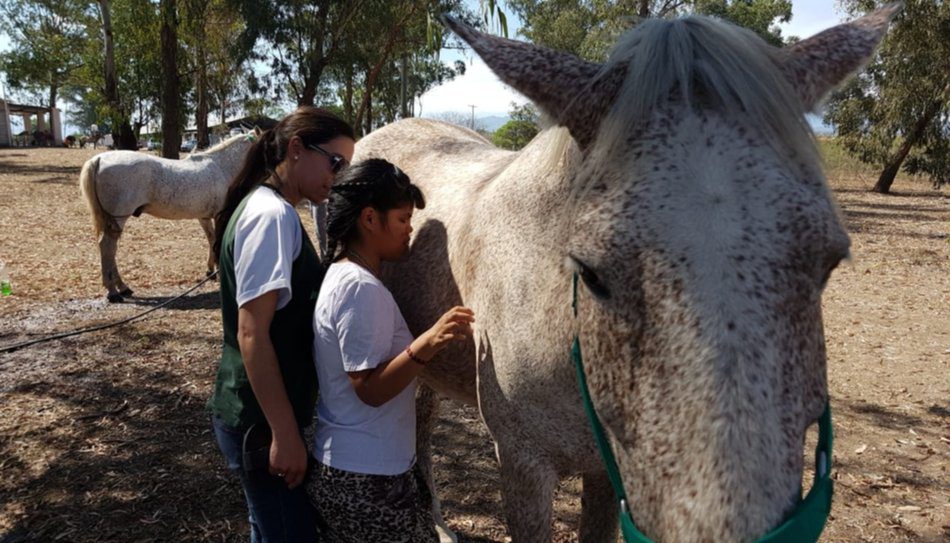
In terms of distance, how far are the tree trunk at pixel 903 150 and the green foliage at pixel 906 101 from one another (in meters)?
0.03

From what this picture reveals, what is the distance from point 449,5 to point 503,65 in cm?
1971

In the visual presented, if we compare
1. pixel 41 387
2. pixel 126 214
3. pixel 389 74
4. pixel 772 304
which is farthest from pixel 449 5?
pixel 772 304

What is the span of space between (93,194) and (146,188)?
1.94 feet

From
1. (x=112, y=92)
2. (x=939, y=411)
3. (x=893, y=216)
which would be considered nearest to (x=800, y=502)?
(x=939, y=411)

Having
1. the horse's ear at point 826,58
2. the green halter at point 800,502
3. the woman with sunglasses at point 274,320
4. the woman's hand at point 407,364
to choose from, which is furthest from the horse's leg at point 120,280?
the horse's ear at point 826,58

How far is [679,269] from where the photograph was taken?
1.15 meters

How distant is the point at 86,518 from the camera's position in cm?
319

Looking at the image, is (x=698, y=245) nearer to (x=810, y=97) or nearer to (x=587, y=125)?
(x=587, y=125)

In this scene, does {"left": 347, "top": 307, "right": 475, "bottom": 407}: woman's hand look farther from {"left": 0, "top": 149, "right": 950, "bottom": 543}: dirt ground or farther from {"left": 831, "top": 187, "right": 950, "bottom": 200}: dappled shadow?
{"left": 831, "top": 187, "right": 950, "bottom": 200}: dappled shadow

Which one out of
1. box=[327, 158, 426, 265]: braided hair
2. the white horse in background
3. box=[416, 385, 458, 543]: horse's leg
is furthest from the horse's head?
the white horse in background

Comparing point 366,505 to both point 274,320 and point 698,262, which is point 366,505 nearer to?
point 274,320

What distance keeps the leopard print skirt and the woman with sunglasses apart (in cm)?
9

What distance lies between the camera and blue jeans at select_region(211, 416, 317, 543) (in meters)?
1.94

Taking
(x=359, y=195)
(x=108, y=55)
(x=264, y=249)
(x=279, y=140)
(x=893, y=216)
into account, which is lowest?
(x=893, y=216)
